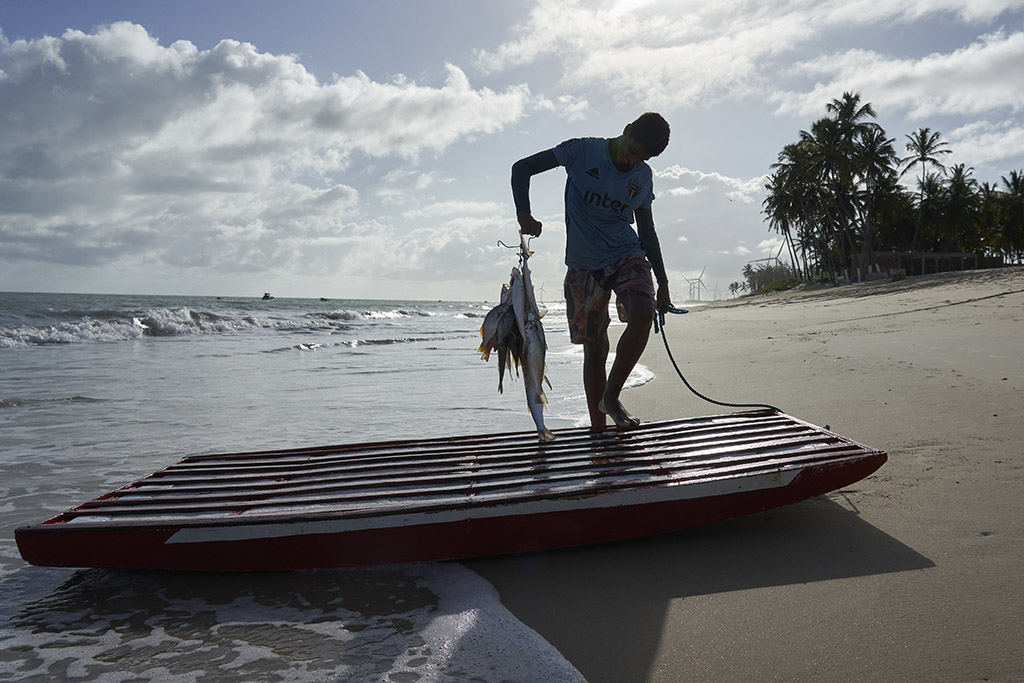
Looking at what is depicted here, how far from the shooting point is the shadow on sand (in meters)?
2.01

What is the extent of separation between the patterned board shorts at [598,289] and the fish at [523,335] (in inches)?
25.6

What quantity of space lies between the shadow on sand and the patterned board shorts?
164 centimetres

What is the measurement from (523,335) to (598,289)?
96 centimetres

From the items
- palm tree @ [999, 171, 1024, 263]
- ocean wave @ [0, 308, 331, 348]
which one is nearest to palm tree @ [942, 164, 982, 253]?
palm tree @ [999, 171, 1024, 263]

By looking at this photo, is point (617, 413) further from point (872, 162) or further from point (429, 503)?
point (872, 162)

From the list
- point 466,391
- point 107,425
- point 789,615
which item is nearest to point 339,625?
point 789,615

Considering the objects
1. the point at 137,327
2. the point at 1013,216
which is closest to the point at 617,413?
the point at 137,327

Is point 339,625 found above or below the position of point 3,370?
below

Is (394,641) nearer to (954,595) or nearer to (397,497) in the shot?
(397,497)

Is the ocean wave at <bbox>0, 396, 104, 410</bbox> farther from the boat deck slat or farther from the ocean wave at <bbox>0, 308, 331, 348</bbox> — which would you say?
the ocean wave at <bbox>0, 308, 331, 348</bbox>

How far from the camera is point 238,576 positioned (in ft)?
8.60

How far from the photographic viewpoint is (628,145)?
393 cm

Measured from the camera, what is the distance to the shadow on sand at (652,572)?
6.61ft

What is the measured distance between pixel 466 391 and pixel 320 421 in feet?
7.04
